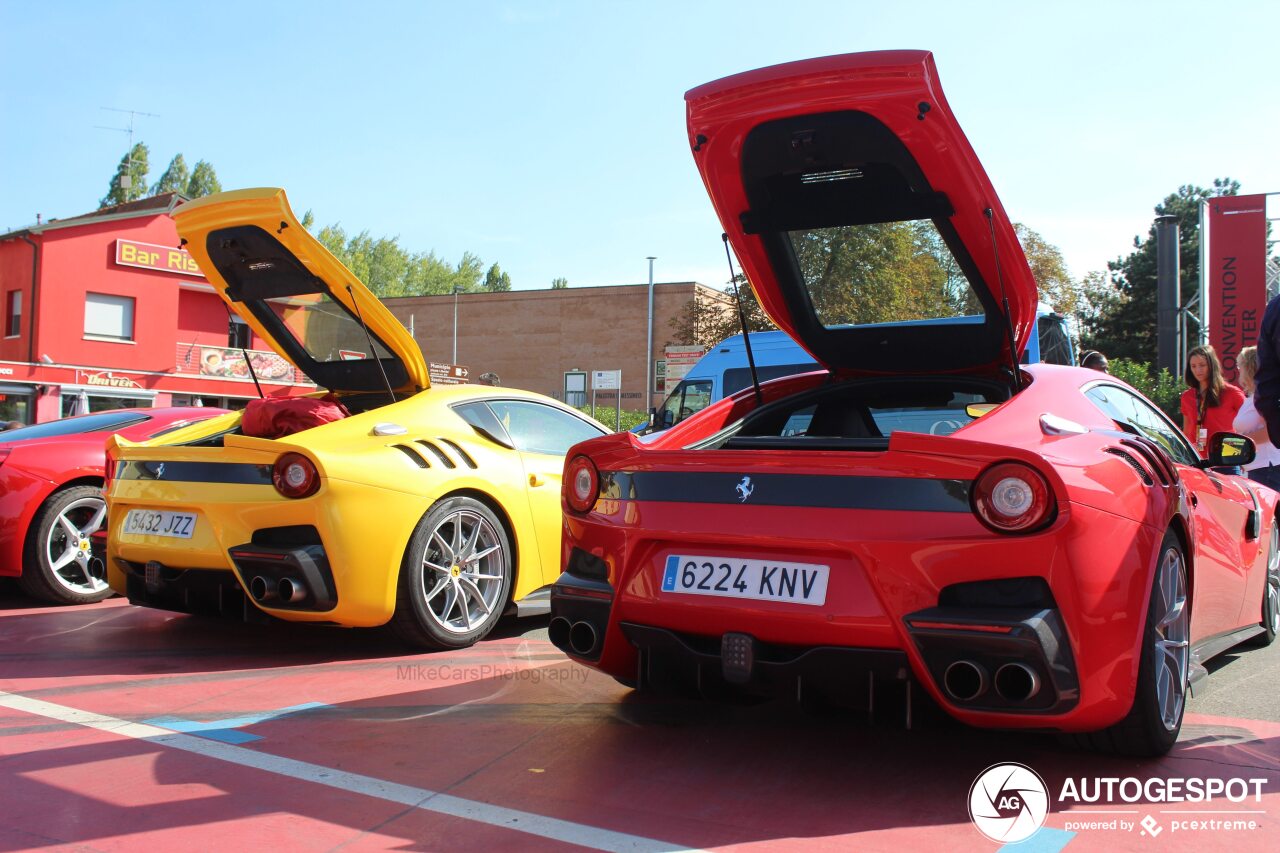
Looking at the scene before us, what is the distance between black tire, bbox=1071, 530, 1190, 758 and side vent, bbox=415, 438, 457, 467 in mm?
3185

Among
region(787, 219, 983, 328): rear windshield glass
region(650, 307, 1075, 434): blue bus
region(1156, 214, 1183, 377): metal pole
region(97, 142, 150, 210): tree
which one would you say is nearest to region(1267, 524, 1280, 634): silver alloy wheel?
region(787, 219, 983, 328): rear windshield glass

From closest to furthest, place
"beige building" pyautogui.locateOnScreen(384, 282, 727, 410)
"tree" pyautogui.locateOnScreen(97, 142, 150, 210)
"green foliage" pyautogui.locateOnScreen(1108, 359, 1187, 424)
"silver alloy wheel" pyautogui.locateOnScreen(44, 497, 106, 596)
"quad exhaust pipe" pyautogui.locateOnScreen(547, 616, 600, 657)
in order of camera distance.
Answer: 1. "quad exhaust pipe" pyautogui.locateOnScreen(547, 616, 600, 657)
2. "silver alloy wheel" pyautogui.locateOnScreen(44, 497, 106, 596)
3. "green foliage" pyautogui.locateOnScreen(1108, 359, 1187, 424)
4. "beige building" pyautogui.locateOnScreen(384, 282, 727, 410)
5. "tree" pyautogui.locateOnScreen(97, 142, 150, 210)

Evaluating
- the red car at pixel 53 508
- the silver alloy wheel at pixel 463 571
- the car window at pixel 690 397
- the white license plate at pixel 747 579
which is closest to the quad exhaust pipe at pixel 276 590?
the silver alloy wheel at pixel 463 571

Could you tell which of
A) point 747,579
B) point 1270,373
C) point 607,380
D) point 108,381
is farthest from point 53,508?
point 108,381

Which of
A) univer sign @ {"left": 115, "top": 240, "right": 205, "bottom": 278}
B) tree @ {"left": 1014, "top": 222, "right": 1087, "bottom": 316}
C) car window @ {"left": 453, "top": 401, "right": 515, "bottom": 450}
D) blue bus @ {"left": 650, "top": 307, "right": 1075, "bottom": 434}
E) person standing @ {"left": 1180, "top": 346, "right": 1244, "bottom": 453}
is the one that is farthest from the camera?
tree @ {"left": 1014, "top": 222, "right": 1087, "bottom": 316}

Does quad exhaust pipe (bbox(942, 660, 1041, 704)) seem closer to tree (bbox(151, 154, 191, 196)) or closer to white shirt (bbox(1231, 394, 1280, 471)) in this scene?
white shirt (bbox(1231, 394, 1280, 471))

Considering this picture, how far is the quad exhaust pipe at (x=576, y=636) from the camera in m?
3.52

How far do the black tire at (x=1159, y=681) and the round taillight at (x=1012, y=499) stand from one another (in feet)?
1.75

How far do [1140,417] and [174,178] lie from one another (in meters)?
77.5

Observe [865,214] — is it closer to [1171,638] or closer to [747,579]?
[747,579]

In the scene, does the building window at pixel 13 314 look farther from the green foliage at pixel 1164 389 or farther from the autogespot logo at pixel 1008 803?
the autogespot logo at pixel 1008 803

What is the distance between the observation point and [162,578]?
5090 mm

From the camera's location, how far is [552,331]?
56312 millimetres

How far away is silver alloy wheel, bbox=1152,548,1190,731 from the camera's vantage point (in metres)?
3.29
